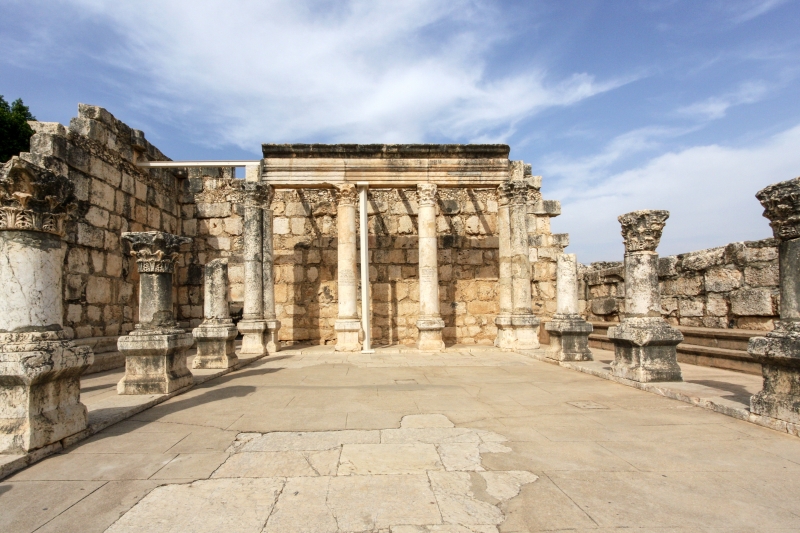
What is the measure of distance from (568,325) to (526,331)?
268 cm

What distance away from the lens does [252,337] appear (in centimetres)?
1206

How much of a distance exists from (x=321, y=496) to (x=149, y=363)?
4424mm

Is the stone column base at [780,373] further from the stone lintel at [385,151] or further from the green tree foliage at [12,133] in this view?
the green tree foliage at [12,133]

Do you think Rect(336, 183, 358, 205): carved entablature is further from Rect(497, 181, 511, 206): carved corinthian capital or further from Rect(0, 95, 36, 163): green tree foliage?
Rect(0, 95, 36, 163): green tree foliage

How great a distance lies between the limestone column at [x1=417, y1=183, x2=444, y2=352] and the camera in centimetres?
1243

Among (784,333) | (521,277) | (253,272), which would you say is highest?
(253,272)

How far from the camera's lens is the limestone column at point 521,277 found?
12.4 meters

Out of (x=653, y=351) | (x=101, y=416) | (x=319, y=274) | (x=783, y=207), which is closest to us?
(x=783, y=207)

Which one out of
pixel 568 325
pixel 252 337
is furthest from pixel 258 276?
pixel 568 325

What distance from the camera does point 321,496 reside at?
11.1ft

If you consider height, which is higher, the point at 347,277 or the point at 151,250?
the point at 151,250

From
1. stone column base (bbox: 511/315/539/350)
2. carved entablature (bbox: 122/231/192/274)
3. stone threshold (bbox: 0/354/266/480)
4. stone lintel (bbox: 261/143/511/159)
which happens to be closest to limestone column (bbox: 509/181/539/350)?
stone column base (bbox: 511/315/539/350)

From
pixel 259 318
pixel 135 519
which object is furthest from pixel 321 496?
pixel 259 318

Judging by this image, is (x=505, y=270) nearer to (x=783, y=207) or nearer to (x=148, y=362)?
(x=783, y=207)
